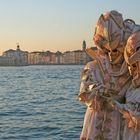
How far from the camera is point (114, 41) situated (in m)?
3.34

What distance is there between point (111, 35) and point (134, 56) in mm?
237

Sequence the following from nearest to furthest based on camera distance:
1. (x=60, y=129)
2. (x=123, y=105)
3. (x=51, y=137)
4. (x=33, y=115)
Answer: (x=123, y=105) → (x=51, y=137) → (x=60, y=129) → (x=33, y=115)

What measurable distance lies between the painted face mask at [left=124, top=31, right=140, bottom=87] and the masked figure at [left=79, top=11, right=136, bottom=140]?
108 millimetres

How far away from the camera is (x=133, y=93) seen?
3275 millimetres

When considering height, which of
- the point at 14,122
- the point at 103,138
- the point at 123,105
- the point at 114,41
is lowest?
the point at 14,122

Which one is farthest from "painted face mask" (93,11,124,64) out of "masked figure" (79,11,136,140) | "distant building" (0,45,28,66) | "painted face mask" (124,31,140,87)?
"distant building" (0,45,28,66)

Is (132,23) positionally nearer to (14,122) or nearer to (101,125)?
(101,125)

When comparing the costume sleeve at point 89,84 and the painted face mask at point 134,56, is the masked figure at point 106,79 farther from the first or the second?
the painted face mask at point 134,56

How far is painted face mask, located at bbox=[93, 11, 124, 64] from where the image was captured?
3346 mm

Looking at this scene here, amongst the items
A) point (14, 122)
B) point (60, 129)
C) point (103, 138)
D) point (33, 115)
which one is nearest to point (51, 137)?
point (60, 129)

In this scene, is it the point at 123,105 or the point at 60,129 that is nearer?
the point at 123,105

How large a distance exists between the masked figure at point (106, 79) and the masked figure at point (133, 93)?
105mm

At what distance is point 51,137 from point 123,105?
34.3ft

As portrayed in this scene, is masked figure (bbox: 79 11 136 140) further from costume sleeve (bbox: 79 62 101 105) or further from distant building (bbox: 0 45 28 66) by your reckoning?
distant building (bbox: 0 45 28 66)
